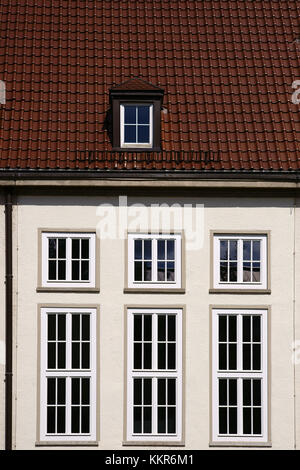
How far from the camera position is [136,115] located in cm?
1906

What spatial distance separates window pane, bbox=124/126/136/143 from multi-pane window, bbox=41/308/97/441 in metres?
3.77

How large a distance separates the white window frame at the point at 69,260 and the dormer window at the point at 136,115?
2053 millimetres

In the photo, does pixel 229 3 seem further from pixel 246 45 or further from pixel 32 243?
pixel 32 243

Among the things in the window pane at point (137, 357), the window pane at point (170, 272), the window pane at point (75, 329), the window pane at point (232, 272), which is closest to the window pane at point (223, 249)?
the window pane at point (232, 272)

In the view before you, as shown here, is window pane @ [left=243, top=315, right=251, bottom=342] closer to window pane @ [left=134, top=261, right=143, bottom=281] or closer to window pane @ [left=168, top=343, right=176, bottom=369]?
window pane @ [left=168, top=343, right=176, bottom=369]

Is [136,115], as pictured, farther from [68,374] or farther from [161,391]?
[161,391]

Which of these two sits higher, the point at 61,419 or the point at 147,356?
the point at 147,356

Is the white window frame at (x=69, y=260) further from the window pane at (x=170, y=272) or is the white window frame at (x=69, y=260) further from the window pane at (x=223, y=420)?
the window pane at (x=223, y=420)

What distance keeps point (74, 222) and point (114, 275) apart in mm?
1366

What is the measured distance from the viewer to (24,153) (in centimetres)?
1856

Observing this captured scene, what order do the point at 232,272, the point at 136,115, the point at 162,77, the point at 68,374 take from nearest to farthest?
the point at 68,374 < the point at 232,272 < the point at 136,115 < the point at 162,77

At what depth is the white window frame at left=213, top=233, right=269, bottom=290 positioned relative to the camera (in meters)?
18.2

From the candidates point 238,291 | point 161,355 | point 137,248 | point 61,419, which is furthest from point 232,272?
point 61,419

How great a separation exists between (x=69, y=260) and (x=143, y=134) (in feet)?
10.5
